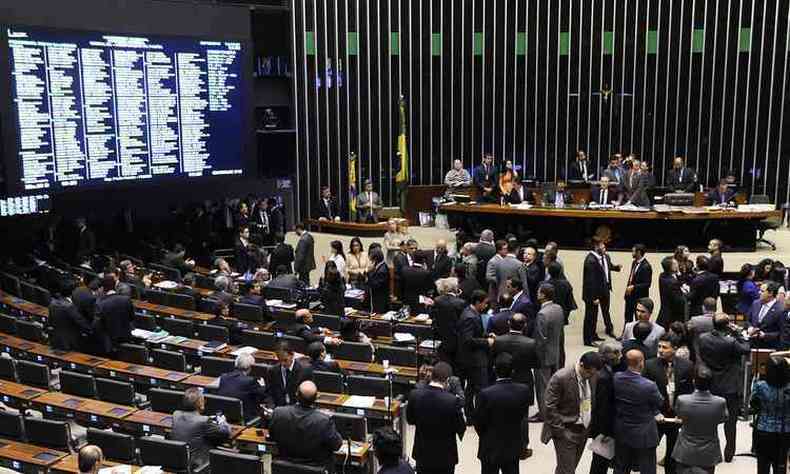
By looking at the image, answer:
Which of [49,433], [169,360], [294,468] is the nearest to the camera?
[294,468]

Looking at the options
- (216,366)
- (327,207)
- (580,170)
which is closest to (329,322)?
(216,366)

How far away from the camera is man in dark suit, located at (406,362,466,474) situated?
243 inches

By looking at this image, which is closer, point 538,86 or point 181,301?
point 181,301

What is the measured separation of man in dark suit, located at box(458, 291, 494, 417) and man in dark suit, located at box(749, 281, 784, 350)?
262 cm

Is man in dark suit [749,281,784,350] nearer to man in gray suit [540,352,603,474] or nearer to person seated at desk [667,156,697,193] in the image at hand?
man in gray suit [540,352,603,474]

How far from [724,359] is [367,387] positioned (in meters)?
3.01

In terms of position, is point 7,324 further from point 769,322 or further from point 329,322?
point 769,322

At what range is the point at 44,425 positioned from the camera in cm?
677

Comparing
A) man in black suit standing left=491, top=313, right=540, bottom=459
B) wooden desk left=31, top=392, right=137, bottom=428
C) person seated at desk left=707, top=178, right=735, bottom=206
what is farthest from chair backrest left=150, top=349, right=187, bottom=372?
person seated at desk left=707, top=178, right=735, bottom=206

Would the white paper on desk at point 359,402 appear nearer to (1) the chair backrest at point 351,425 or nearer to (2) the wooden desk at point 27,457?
(1) the chair backrest at point 351,425

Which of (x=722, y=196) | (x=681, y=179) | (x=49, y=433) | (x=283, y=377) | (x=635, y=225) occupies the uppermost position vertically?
(x=681, y=179)

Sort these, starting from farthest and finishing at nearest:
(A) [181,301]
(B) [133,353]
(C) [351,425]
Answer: (A) [181,301] < (B) [133,353] < (C) [351,425]

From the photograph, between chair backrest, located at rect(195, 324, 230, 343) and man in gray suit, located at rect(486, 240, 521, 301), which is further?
man in gray suit, located at rect(486, 240, 521, 301)

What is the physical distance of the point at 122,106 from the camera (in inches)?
543
